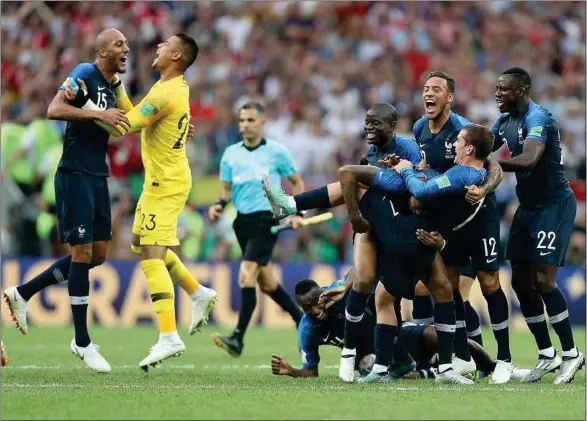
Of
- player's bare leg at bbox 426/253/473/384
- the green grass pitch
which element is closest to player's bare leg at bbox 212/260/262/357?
the green grass pitch

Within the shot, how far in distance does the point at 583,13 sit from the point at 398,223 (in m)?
14.6

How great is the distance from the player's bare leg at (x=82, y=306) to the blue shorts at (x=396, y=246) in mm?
2434

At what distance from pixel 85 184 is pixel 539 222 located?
379cm

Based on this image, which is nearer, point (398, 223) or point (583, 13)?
point (398, 223)

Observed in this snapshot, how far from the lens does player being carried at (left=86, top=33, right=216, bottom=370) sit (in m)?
9.59

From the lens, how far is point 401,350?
9.30 m

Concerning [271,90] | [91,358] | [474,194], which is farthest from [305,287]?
[271,90]

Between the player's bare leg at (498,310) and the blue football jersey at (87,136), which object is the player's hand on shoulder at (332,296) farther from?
the blue football jersey at (87,136)

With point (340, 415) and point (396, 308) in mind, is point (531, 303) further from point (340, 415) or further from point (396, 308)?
point (340, 415)

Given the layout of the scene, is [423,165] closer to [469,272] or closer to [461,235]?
[461,235]

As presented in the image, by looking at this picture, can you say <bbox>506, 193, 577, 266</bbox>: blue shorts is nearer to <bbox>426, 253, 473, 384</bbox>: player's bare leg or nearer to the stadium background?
<bbox>426, 253, 473, 384</bbox>: player's bare leg

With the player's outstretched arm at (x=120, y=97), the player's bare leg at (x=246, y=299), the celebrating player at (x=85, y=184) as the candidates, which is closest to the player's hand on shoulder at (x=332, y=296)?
the celebrating player at (x=85, y=184)

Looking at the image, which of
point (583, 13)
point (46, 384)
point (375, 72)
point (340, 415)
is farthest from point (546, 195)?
A: point (583, 13)

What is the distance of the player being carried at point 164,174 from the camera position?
9.59 meters
